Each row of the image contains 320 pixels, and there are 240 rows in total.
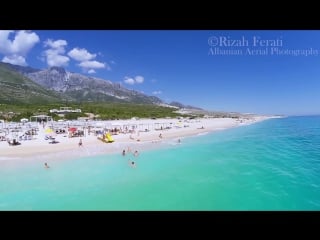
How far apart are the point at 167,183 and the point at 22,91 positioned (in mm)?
12402

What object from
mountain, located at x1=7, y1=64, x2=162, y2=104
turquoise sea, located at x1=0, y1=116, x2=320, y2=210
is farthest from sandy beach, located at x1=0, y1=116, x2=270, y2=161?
mountain, located at x1=7, y1=64, x2=162, y2=104

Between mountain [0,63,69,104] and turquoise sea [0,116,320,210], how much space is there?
6064 mm

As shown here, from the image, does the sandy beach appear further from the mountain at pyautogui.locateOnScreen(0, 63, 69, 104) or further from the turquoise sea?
the mountain at pyautogui.locateOnScreen(0, 63, 69, 104)

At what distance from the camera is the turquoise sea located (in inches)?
249

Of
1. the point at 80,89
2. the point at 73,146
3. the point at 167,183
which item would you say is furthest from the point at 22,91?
the point at 167,183

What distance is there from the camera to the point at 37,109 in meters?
15.6

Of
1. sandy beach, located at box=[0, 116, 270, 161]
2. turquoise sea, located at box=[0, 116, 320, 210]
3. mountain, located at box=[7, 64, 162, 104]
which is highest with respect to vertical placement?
mountain, located at box=[7, 64, 162, 104]

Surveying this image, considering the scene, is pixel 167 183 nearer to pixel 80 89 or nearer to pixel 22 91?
pixel 80 89

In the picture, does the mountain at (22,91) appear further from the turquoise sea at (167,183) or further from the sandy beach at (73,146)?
the turquoise sea at (167,183)

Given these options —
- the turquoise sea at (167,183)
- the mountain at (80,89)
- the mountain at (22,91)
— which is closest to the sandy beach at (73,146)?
the turquoise sea at (167,183)

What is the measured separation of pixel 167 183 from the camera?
7793mm

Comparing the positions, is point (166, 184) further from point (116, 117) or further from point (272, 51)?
point (116, 117)

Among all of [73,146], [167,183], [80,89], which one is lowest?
[167,183]
